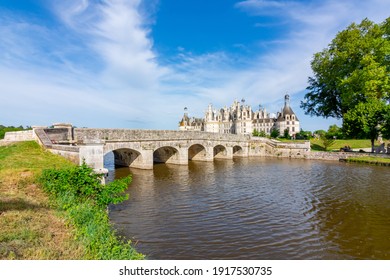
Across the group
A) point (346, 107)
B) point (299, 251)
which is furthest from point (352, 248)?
point (346, 107)

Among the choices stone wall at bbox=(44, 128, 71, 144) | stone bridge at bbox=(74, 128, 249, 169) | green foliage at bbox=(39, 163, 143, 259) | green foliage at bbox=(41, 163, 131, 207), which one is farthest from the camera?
stone bridge at bbox=(74, 128, 249, 169)

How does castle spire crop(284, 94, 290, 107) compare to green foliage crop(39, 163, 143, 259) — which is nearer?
→ green foliage crop(39, 163, 143, 259)

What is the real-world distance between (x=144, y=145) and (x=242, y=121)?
60723 mm

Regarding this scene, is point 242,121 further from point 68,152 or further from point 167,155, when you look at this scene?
point 68,152

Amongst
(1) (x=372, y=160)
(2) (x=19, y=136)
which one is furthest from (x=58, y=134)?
(1) (x=372, y=160)

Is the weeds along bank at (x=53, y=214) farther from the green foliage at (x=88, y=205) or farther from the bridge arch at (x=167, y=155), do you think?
the bridge arch at (x=167, y=155)

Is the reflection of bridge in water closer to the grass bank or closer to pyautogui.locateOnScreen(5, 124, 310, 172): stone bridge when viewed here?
pyautogui.locateOnScreen(5, 124, 310, 172): stone bridge

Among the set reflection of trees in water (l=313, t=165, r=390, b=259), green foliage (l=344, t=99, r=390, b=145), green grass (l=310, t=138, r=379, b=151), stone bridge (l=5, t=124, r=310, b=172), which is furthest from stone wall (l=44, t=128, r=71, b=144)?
green grass (l=310, t=138, r=379, b=151)

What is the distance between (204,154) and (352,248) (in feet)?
90.7

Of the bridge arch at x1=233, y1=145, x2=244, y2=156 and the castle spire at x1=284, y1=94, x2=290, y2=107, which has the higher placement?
the castle spire at x1=284, y1=94, x2=290, y2=107

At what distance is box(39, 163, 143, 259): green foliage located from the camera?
6.22 metres

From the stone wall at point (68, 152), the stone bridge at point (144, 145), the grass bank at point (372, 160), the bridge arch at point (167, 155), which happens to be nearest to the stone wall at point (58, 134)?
the stone bridge at point (144, 145)

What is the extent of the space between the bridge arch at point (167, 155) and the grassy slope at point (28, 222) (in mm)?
19812

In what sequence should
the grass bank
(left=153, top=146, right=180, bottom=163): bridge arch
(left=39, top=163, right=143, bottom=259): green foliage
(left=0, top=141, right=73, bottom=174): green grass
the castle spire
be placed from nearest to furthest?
(left=39, top=163, right=143, bottom=259): green foliage → (left=0, top=141, right=73, bottom=174): green grass → the grass bank → (left=153, top=146, right=180, bottom=163): bridge arch → the castle spire
